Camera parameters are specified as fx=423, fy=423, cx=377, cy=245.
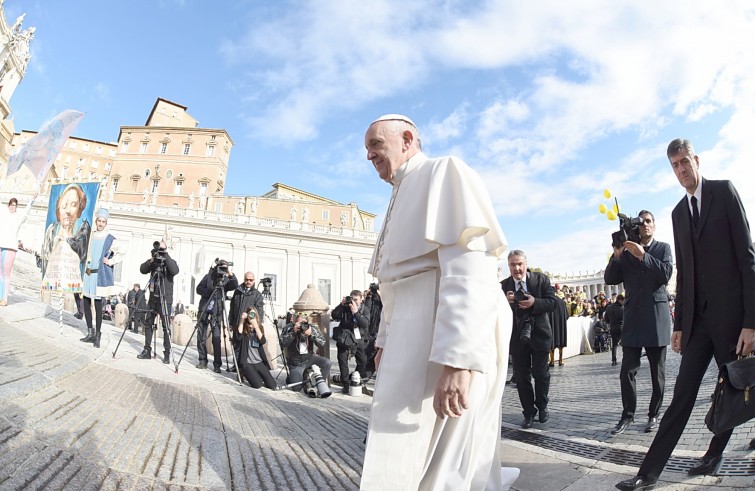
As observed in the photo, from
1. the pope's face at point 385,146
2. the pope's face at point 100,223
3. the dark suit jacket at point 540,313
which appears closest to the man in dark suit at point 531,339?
the dark suit jacket at point 540,313

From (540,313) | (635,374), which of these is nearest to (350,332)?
(540,313)

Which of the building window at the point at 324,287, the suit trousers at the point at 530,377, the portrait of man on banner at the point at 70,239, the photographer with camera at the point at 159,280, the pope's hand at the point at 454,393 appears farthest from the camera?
the building window at the point at 324,287

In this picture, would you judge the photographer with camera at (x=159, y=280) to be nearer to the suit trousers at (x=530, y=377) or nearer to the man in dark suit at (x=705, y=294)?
the suit trousers at (x=530, y=377)

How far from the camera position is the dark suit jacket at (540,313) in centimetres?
502

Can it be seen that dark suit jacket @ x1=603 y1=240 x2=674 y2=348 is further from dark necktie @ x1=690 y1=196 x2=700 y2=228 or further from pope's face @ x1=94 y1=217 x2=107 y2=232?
pope's face @ x1=94 y1=217 x2=107 y2=232

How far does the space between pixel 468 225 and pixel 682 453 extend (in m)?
3.15

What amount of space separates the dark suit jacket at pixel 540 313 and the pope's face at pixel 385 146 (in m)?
3.47

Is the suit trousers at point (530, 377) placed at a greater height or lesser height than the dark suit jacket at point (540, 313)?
lesser

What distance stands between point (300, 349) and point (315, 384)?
91cm

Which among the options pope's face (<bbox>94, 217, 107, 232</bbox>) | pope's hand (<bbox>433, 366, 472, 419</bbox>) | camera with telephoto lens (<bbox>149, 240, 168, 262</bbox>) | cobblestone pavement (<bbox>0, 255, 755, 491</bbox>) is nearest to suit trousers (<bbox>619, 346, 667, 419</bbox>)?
cobblestone pavement (<bbox>0, 255, 755, 491</bbox>)

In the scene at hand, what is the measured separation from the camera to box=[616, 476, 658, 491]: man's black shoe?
2.55 m

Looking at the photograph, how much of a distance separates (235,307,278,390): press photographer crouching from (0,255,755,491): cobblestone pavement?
1339 mm

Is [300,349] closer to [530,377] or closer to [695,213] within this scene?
[530,377]

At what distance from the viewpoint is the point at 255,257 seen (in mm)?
43062
